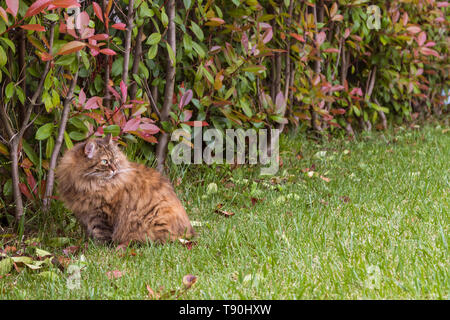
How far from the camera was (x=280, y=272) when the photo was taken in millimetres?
2354

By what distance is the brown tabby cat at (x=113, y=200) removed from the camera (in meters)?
3.02

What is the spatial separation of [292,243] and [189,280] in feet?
2.26

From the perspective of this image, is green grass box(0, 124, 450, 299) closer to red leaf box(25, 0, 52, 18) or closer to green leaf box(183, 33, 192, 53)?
green leaf box(183, 33, 192, 53)

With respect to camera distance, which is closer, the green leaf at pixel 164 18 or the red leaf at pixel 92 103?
the red leaf at pixel 92 103

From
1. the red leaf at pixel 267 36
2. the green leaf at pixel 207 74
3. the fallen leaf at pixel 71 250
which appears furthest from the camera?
the red leaf at pixel 267 36

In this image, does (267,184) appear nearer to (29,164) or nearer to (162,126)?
(162,126)

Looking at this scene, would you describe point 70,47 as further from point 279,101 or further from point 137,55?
point 279,101

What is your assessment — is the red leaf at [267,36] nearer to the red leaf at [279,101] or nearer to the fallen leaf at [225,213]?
the red leaf at [279,101]

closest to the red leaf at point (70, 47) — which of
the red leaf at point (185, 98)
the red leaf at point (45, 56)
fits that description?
the red leaf at point (45, 56)

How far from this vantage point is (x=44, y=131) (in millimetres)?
3133

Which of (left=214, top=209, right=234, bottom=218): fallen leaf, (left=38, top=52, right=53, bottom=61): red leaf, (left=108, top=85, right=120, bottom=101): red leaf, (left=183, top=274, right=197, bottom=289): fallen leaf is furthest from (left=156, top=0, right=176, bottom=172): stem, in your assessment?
(left=183, top=274, right=197, bottom=289): fallen leaf

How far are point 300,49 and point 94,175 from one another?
8.85 feet
